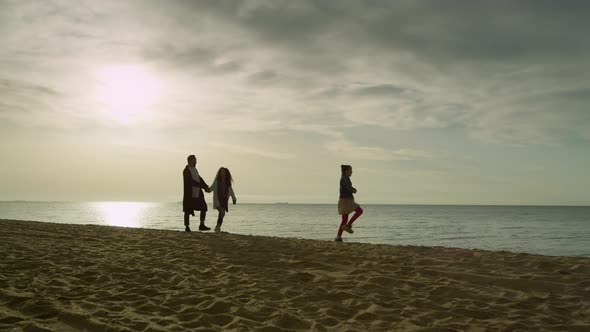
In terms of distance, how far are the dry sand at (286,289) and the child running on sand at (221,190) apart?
13.7 ft

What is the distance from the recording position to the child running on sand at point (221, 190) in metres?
13.7

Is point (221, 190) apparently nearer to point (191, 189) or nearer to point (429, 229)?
point (191, 189)

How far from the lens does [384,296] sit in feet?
18.5

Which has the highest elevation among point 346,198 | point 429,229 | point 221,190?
point 221,190

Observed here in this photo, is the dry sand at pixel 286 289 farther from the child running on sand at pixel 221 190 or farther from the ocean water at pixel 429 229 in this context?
the ocean water at pixel 429 229

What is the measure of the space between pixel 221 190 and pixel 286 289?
8098mm

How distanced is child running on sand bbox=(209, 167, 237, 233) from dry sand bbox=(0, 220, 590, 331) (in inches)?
164

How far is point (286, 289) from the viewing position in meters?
6.08

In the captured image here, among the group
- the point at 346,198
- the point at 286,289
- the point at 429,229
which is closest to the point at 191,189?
the point at 346,198

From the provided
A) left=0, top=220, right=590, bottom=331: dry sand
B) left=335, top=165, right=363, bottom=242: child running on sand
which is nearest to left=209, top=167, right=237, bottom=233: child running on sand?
left=335, top=165, right=363, bottom=242: child running on sand

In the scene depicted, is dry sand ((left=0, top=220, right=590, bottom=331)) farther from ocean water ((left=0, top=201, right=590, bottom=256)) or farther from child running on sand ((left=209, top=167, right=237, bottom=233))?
ocean water ((left=0, top=201, right=590, bottom=256))

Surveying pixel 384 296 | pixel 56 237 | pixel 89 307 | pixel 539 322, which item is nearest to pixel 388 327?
pixel 384 296

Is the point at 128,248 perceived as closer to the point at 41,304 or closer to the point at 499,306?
the point at 41,304

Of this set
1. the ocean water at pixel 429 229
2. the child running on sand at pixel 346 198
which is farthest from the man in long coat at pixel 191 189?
the ocean water at pixel 429 229
